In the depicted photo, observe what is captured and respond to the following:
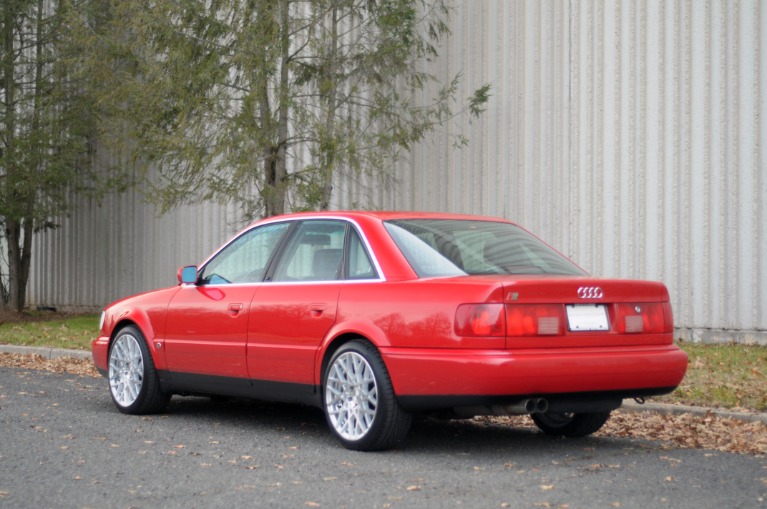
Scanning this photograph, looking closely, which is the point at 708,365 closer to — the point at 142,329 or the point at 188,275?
the point at 188,275

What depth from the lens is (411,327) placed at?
6680 mm

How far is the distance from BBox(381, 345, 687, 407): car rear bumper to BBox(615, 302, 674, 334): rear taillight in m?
0.13

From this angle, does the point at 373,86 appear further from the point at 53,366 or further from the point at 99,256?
the point at 99,256

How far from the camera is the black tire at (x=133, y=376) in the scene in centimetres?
885

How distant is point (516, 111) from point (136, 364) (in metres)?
8.69

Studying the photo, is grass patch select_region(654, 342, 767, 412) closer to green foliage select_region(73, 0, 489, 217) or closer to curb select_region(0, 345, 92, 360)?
green foliage select_region(73, 0, 489, 217)

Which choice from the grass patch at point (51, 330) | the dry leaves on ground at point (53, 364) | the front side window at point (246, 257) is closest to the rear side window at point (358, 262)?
the front side window at point (246, 257)

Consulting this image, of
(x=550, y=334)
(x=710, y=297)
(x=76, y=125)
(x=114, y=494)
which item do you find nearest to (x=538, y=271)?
(x=550, y=334)

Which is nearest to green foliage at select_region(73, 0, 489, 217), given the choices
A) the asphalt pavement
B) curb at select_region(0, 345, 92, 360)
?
curb at select_region(0, 345, 92, 360)

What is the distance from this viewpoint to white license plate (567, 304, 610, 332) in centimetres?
667

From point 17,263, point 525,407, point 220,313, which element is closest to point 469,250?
point 525,407

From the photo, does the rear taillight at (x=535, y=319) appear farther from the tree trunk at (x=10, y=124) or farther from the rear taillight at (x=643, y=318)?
the tree trunk at (x=10, y=124)

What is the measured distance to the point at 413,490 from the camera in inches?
227

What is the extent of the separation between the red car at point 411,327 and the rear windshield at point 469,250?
0.01 meters
